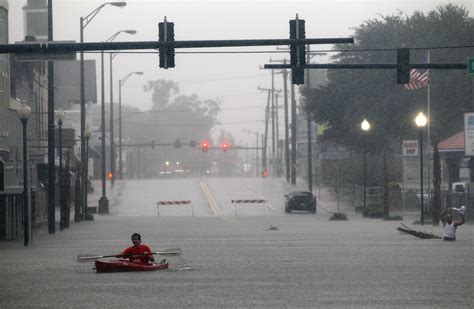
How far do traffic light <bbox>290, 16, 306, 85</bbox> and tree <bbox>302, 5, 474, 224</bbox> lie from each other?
59.7 m

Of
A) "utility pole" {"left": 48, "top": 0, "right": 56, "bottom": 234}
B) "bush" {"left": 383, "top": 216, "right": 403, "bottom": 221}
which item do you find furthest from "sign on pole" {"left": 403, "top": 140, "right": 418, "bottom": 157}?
"utility pole" {"left": 48, "top": 0, "right": 56, "bottom": 234}

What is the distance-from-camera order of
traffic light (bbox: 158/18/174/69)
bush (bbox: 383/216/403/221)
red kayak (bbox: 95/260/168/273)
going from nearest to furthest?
traffic light (bbox: 158/18/174/69) → red kayak (bbox: 95/260/168/273) → bush (bbox: 383/216/403/221)

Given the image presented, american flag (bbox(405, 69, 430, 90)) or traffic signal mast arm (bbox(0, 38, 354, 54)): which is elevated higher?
american flag (bbox(405, 69, 430, 90))

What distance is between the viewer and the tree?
90062 millimetres

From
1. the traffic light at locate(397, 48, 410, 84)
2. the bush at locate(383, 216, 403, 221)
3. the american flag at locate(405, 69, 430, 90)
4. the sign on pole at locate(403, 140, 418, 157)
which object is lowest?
the bush at locate(383, 216, 403, 221)

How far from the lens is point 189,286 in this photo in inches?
934

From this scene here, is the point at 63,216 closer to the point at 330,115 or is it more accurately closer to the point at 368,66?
the point at 368,66

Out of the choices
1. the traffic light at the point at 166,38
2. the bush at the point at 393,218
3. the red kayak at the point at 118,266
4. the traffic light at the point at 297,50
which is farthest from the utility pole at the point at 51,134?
the bush at the point at 393,218

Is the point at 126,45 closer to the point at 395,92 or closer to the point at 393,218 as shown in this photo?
the point at 393,218

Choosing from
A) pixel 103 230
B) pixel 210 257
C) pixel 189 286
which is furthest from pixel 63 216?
pixel 189 286

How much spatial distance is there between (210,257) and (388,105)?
196ft

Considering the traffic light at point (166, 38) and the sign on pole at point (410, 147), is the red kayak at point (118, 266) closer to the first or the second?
the traffic light at point (166, 38)

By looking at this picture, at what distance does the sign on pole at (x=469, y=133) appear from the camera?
6081 centimetres

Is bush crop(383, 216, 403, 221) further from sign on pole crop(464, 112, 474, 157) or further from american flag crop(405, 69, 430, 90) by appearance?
american flag crop(405, 69, 430, 90)
